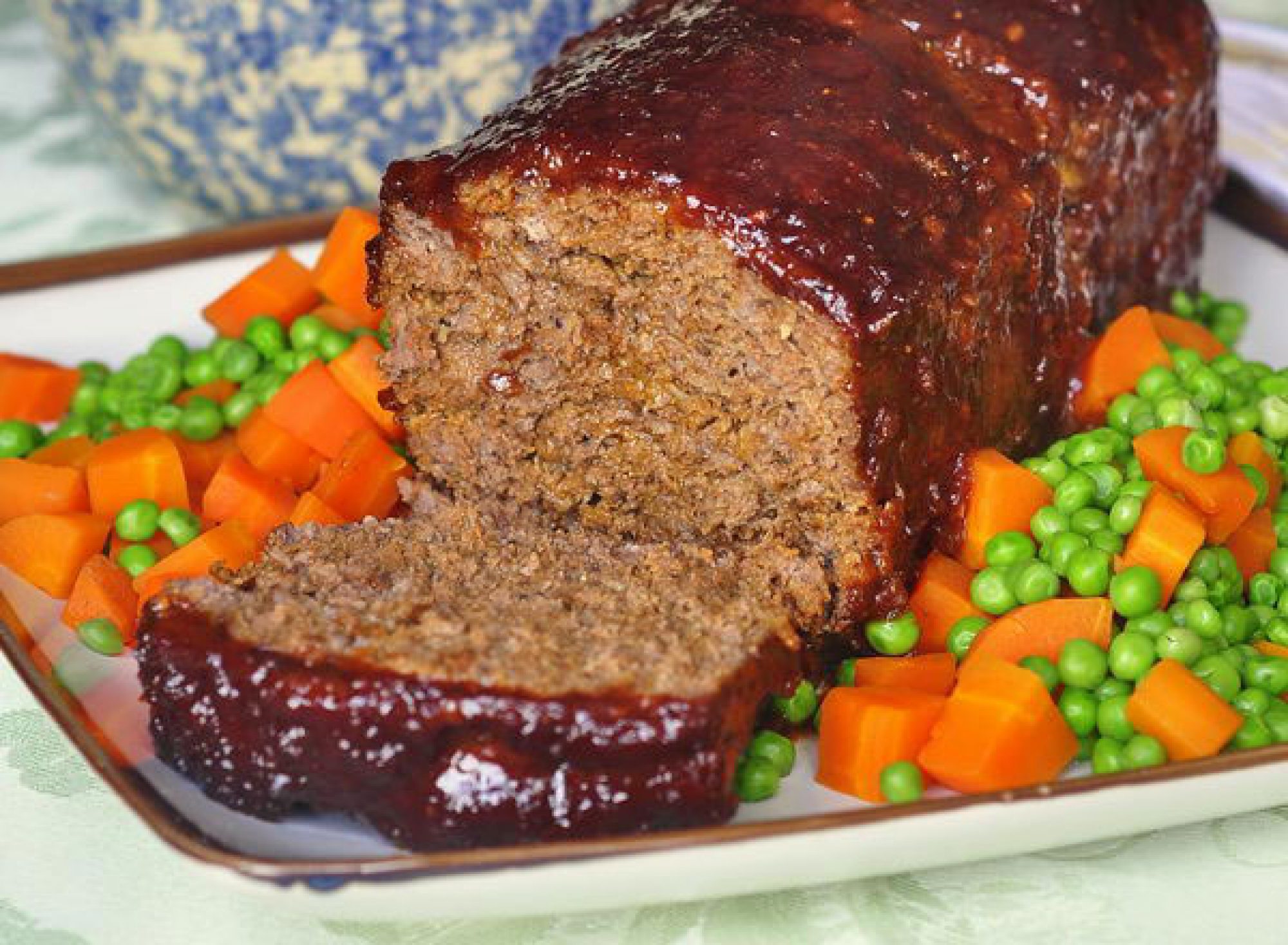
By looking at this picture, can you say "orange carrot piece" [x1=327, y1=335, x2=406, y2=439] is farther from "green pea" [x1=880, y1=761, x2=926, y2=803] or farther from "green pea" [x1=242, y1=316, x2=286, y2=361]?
"green pea" [x1=880, y1=761, x2=926, y2=803]

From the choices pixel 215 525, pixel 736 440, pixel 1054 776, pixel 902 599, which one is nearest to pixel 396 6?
pixel 215 525

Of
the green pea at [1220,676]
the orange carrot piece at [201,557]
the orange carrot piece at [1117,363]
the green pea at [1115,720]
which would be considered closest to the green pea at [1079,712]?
the green pea at [1115,720]

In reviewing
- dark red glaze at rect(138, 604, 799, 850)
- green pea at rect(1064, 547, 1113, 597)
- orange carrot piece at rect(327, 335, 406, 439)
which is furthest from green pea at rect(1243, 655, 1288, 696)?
orange carrot piece at rect(327, 335, 406, 439)

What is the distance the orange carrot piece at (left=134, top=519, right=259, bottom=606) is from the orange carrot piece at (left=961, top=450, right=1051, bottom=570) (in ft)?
6.35

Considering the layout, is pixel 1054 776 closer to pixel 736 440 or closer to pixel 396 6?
pixel 736 440

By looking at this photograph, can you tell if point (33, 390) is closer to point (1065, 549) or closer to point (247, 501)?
point (247, 501)

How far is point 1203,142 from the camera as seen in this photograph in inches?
228

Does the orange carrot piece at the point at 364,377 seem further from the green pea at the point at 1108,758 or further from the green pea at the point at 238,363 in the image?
the green pea at the point at 1108,758

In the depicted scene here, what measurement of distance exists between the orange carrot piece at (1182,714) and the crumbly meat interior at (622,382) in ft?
2.47

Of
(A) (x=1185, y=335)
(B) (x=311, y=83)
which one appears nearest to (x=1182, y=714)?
(A) (x=1185, y=335)

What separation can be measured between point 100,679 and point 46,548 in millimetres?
629

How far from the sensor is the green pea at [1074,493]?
4.51m

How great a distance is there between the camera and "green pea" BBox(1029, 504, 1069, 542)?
4473 millimetres

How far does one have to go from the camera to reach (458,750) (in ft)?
11.5
